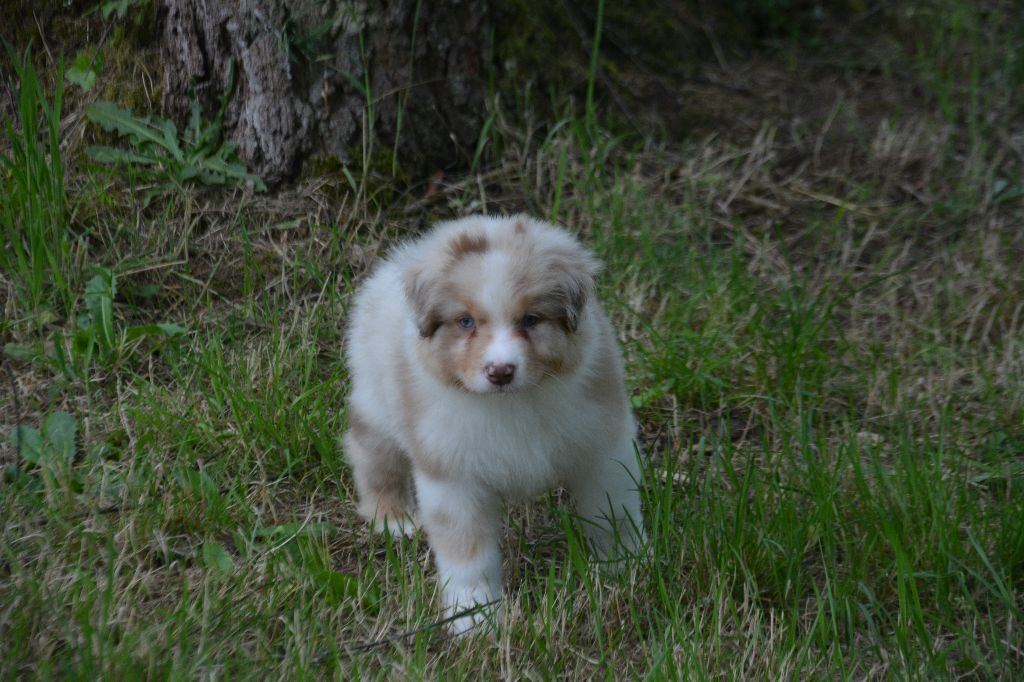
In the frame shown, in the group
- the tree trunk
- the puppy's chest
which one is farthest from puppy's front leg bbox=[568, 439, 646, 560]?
the tree trunk

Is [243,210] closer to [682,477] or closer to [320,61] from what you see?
[320,61]

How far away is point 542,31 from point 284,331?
1.94 m

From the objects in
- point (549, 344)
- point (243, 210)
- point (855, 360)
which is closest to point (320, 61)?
point (243, 210)

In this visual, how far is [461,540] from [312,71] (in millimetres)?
2169

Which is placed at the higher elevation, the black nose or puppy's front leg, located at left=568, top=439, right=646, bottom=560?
the black nose

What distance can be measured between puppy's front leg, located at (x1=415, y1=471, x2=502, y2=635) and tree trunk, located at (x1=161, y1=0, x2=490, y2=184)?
187 cm

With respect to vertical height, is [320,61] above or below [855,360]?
above

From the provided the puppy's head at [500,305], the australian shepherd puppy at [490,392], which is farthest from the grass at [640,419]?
the puppy's head at [500,305]

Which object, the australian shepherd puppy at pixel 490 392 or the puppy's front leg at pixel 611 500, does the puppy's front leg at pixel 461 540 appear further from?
the puppy's front leg at pixel 611 500

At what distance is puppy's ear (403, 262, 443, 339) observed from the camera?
119 inches

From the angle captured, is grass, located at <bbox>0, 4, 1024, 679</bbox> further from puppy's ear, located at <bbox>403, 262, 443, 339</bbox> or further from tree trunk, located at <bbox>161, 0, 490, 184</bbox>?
puppy's ear, located at <bbox>403, 262, 443, 339</bbox>

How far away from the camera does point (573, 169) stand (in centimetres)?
497

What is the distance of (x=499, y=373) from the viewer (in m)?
2.89

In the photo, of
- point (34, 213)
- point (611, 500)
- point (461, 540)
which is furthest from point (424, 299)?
point (34, 213)
